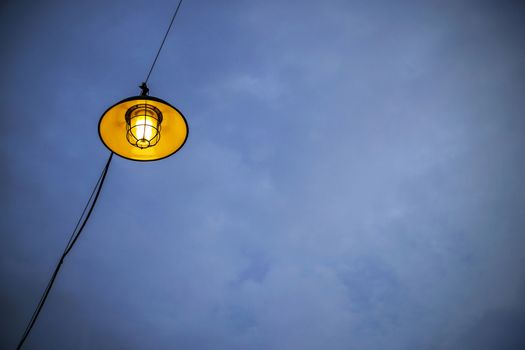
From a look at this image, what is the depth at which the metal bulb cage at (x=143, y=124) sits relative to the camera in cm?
298

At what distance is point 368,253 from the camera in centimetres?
912

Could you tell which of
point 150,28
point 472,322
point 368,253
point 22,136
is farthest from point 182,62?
point 472,322

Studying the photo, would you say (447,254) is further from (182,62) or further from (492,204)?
(182,62)

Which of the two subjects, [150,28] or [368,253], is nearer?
[150,28]

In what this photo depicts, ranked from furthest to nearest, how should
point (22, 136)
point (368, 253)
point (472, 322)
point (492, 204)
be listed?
point (472, 322) → point (368, 253) → point (492, 204) → point (22, 136)

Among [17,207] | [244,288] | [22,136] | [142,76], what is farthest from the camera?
[244,288]

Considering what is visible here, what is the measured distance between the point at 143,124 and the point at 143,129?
47 millimetres

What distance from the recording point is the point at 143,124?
117 inches

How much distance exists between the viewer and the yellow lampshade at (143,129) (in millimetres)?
3000

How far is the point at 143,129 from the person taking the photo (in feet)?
9.77

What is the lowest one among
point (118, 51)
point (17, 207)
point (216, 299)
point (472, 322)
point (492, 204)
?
point (472, 322)

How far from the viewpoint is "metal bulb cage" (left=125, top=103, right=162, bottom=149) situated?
117 inches

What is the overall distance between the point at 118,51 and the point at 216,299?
313 inches

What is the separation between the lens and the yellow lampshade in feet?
9.84
